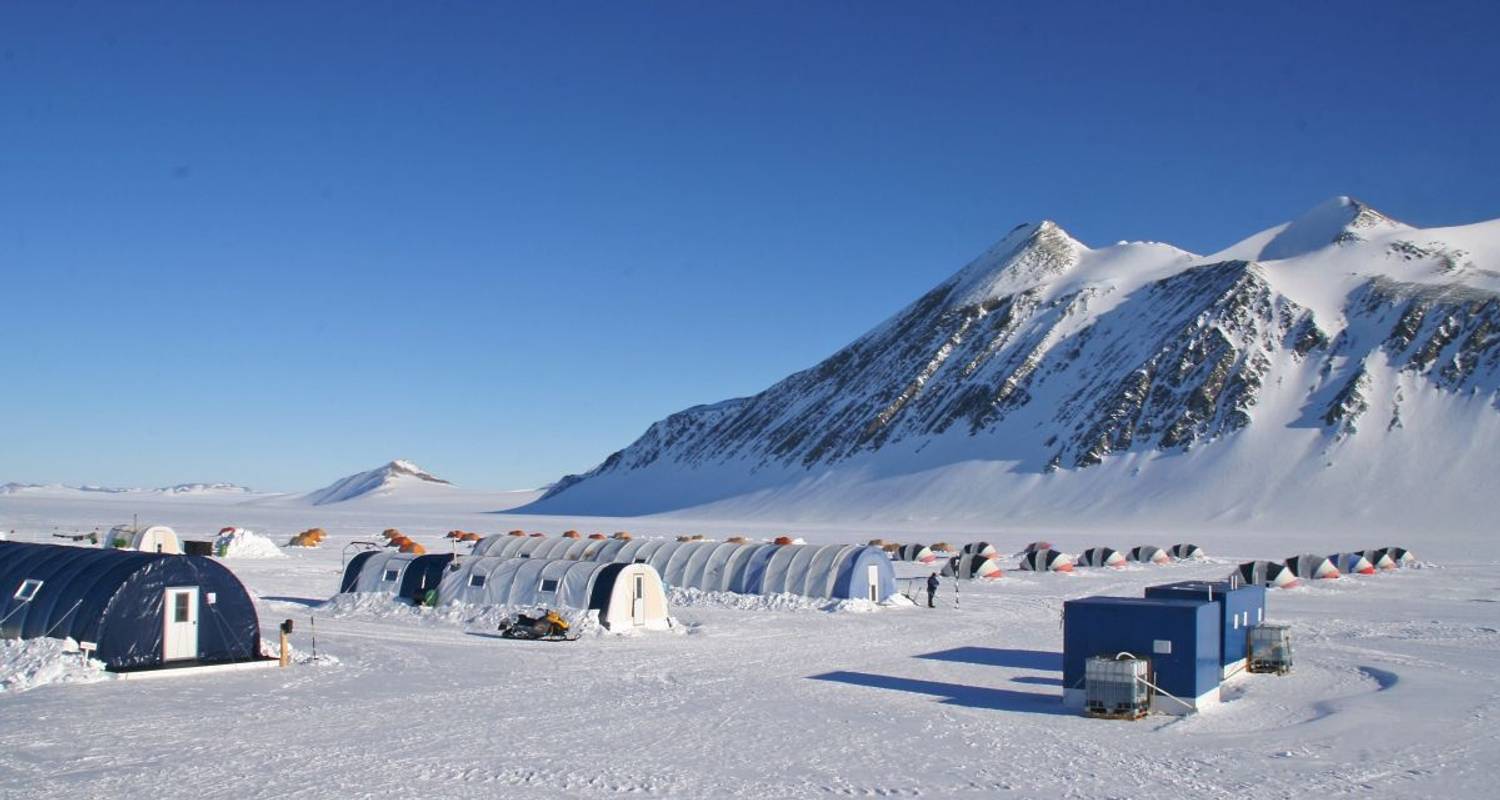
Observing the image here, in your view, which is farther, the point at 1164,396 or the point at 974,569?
the point at 1164,396

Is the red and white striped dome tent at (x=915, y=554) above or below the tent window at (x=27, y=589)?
below

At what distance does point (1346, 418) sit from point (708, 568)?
86764mm

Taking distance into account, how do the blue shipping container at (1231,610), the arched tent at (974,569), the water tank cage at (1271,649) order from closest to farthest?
the blue shipping container at (1231,610) < the water tank cage at (1271,649) < the arched tent at (974,569)

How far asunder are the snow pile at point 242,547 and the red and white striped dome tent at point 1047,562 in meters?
36.9

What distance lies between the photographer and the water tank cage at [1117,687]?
2112 centimetres

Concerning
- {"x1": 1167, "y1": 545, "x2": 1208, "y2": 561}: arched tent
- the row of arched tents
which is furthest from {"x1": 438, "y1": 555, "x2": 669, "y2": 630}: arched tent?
{"x1": 1167, "y1": 545, "x2": 1208, "y2": 561}: arched tent

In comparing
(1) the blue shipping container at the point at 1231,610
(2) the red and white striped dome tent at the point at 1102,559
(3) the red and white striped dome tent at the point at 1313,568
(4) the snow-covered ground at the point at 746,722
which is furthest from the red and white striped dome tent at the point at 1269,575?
(1) the blue shipping container at the point at 1231,610

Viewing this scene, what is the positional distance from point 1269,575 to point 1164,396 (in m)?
79.4

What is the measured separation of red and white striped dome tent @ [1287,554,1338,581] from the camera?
52338 millimetres

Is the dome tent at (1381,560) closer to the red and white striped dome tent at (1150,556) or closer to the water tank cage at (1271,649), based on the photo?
the red and white striped dome tent at (1150,556)

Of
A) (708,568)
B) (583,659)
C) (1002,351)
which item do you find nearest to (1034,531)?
(1002,351)

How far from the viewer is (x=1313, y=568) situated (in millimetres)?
52625

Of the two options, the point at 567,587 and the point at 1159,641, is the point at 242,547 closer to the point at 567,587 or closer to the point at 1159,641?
the point at 567,587

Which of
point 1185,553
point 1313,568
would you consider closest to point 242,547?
point 1185,553
